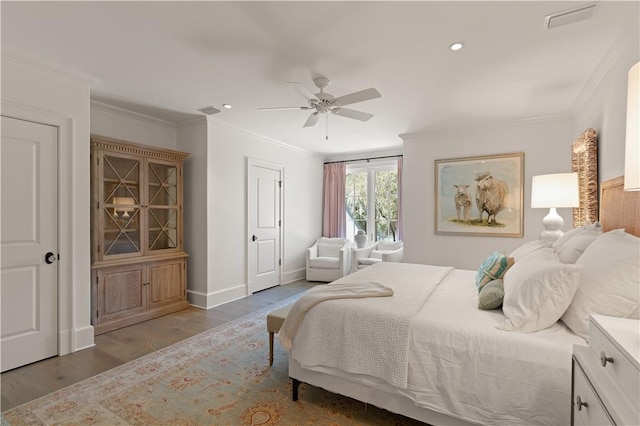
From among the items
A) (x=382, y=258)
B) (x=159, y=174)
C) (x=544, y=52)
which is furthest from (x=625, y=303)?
(x=159, y=174)

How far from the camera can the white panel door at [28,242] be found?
2.55 metres

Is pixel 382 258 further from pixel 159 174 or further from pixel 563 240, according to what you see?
pixel 159 174

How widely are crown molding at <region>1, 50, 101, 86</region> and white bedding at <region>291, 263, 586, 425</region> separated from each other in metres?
3.14

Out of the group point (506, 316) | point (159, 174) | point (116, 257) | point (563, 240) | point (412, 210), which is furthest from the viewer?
point (412, 210)

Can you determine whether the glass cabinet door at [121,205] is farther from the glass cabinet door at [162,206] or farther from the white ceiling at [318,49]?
the white ceiling at [318,49]

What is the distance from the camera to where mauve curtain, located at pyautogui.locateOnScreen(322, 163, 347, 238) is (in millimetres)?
6652

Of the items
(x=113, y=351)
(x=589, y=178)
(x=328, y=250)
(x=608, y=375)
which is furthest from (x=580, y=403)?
(x=328, y=250)

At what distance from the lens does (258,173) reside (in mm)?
5168

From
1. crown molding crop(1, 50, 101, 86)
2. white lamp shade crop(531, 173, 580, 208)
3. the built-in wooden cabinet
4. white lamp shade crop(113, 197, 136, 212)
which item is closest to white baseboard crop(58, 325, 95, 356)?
the built-in wooden cabinet

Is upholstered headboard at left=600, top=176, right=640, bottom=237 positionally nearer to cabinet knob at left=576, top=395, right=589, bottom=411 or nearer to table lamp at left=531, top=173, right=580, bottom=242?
table lamp at left=531, top=173, right=580, bottom=242

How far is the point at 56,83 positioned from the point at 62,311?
2123 mm

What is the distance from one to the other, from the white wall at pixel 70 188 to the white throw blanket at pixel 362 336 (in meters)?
2.34

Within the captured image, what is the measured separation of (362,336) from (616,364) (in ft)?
3.81

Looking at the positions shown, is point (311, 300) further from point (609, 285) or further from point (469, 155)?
point (469, 155)
